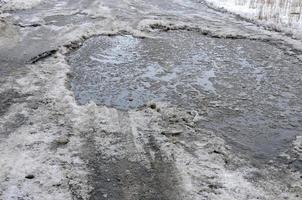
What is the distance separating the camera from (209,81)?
820 cm

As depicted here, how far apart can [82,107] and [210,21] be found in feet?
22.4

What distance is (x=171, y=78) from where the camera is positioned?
27.3 ft

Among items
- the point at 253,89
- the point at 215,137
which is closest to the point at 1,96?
the point at 215,137

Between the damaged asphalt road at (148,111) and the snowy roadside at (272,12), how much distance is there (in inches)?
27.3

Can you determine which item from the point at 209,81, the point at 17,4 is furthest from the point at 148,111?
the point at 17,4

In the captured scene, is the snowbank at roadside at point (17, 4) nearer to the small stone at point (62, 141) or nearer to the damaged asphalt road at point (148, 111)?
the damaged asphalt road at point (148, 111)

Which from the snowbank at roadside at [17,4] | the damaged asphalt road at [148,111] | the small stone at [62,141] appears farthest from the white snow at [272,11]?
the small stone at [62,141]

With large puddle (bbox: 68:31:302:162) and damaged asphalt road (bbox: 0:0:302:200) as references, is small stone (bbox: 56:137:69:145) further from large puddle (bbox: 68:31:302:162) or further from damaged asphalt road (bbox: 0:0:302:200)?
large puddle (bbox: 68:31:302:162)

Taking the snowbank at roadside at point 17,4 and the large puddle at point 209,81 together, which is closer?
the large puddle at point 209,81

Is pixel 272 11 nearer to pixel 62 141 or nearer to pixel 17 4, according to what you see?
pixel 17 4

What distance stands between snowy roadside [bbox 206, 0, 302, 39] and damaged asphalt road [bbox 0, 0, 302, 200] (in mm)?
693

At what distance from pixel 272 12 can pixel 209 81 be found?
6607 millimetres

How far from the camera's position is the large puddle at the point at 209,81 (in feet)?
21.5

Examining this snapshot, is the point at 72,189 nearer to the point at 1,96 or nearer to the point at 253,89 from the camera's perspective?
the point at 1,96
